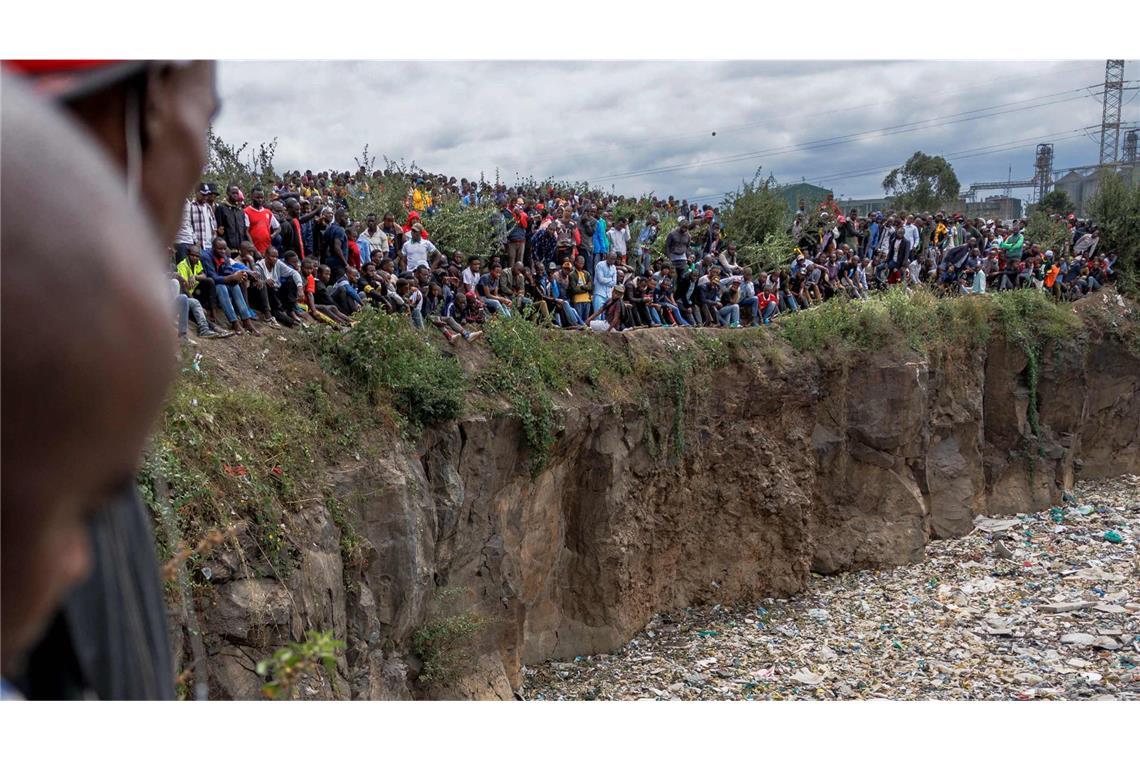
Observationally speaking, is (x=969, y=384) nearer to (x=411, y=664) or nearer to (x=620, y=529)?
(x=620, y=529)

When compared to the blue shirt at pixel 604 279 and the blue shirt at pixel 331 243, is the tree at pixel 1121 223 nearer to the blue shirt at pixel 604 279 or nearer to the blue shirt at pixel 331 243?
the blue shirt at pixel 604 279

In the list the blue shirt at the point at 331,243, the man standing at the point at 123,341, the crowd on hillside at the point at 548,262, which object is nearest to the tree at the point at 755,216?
the crowd on hillside at the point at 548,262

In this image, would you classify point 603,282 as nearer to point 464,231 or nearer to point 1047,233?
point 464,231

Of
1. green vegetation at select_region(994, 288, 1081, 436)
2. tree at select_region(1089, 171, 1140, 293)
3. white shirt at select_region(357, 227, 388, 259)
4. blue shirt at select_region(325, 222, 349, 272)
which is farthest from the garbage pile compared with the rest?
tree at select_region(1089, 171, 1140, 293)

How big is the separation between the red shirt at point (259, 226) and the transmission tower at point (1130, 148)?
75.4 ft

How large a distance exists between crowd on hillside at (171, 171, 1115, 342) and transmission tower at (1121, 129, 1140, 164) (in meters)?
2.55

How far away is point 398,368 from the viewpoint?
10227 millimetres

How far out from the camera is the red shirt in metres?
10.4

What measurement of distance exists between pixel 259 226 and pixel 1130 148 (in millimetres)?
24646

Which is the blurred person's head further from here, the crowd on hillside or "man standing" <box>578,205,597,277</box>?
"man standing" <box>578,205,597,277</box>

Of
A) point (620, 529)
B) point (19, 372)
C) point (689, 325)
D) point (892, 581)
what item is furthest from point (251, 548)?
point (892, 581)

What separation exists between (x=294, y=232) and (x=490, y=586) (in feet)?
16.4

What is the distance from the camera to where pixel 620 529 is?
14.0 metres

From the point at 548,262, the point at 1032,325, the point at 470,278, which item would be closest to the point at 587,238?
the point at 548,262
